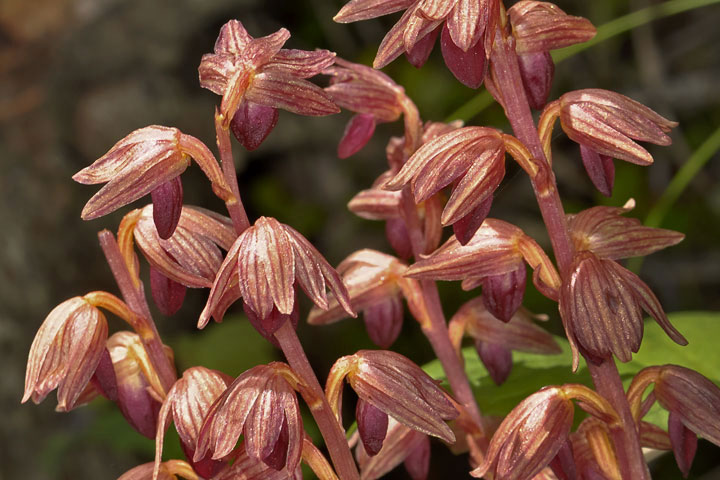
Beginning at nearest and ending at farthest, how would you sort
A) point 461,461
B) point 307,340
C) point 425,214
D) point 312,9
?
point 425,214 → point 461,461 → point 307,340 → point 312,9

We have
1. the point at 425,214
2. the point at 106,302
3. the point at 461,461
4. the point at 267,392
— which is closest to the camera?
the point at 267,392

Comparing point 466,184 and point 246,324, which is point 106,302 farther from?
point 246,324

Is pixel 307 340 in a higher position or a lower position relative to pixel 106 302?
lower

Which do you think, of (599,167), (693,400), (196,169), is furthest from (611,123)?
(196,169)

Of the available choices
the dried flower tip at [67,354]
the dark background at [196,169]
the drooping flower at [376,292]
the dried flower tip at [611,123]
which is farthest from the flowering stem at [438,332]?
the dark background at [196,169]

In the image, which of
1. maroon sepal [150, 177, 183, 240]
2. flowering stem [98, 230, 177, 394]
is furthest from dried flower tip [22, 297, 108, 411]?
maroon sepal [150, 177, 183, 240]

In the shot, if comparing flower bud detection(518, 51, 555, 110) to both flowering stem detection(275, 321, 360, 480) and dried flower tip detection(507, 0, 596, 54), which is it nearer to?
dried flower tip detection(507, 0, 596, 54)

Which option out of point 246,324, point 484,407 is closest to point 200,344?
point 246,324
